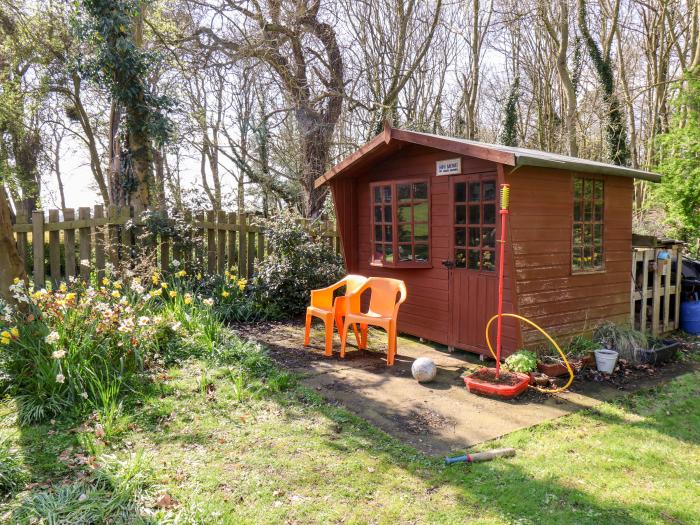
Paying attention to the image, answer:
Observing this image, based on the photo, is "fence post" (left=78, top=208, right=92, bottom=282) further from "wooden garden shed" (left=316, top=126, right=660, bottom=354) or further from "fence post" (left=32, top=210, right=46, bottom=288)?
"wooden garden shed" (left=316, top=126, right=660, bottom=354)

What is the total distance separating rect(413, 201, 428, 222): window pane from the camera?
5.77 meters

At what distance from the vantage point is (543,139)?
15117 millimetres

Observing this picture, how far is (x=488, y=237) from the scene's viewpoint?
5109 mm

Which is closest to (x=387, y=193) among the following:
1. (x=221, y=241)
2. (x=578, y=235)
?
(x=578, y=235)

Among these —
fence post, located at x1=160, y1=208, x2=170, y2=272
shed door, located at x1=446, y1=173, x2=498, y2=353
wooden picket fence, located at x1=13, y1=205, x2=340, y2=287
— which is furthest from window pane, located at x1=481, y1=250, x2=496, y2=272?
fence post, located at x1=160, y1=208, x2=170, y2=272

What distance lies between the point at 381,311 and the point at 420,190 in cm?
153

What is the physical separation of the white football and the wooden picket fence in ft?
12.2

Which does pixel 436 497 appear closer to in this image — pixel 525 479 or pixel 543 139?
pixel 525 479

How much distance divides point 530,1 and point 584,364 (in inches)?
441

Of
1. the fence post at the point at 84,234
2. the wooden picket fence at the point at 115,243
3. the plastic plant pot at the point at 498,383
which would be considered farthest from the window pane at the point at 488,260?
the fence post at the point at 84,234

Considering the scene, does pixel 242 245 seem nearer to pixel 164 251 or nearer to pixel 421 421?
pixel 164 251

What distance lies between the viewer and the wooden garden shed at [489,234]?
487 cm

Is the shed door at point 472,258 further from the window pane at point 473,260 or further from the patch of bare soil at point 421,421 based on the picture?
the patch of bare soil at point 421,421

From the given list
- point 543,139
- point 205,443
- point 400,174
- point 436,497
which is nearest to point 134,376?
point 205,443
